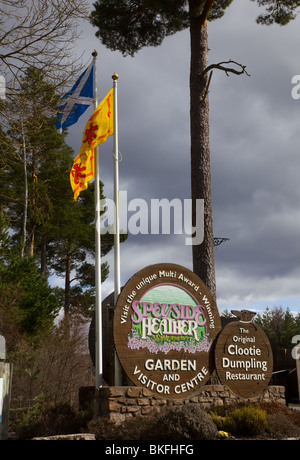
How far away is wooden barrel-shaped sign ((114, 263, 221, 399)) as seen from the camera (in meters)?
10.5

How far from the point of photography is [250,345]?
12297mm

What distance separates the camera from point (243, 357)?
1209 centimetres

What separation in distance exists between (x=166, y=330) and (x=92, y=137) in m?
4.49

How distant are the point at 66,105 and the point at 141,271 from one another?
3.83 m

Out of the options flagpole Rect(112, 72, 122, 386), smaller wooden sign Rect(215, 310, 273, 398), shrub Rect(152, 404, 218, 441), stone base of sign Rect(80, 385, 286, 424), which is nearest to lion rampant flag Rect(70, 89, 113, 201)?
flagpole Rect(112, 72, 122, 386)

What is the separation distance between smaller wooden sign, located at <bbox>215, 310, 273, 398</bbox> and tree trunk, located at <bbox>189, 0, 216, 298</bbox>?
146 centimetres

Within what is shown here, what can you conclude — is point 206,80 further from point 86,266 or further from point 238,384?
point 86,266

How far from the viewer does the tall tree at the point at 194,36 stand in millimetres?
14336

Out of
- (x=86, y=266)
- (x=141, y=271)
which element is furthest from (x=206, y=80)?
(x=86, y=266)

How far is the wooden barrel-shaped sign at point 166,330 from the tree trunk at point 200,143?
2040 mm

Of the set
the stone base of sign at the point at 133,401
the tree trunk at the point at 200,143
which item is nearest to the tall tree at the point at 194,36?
the tree trunk at the point at 200,143

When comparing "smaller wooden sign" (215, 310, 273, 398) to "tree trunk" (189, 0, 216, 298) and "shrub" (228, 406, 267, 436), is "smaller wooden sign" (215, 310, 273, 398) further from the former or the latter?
"tree trunk" (189, 0, 216, 298)

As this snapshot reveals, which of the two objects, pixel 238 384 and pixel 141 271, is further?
pixel 238 384

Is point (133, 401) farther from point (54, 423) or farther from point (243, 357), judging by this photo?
point (243, 357)
